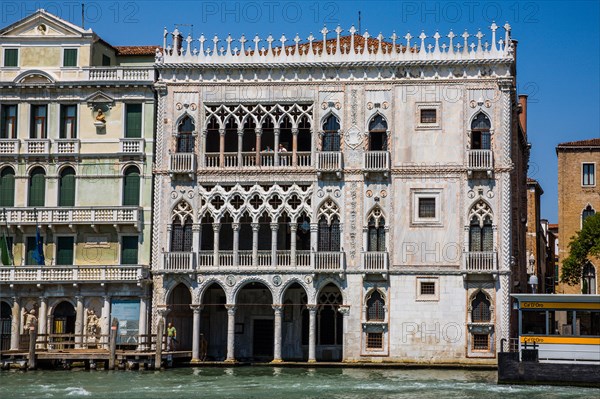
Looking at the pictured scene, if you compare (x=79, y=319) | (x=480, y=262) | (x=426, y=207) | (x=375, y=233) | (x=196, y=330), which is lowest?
(x=196, y=330)

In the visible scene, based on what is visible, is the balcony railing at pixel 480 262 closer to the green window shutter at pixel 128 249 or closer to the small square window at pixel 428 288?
the small square window at pixel 428 288

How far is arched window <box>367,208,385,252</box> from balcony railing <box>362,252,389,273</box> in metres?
0.46

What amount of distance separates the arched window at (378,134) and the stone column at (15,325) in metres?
15.3

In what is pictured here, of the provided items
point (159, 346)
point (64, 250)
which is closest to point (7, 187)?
point (64, 250)

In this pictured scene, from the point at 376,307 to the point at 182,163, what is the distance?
9.53 m

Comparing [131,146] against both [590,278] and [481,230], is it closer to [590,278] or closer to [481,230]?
[481,230]

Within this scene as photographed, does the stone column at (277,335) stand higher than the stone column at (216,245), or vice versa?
the stone column at (216,245)

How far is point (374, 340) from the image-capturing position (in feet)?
150

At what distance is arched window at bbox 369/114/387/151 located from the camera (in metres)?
46.6

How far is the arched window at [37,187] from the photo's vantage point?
4819 centimetres

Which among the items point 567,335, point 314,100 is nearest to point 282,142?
point 314,100

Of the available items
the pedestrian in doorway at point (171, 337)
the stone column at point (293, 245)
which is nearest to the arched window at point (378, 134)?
the stone column at point (293, 245)

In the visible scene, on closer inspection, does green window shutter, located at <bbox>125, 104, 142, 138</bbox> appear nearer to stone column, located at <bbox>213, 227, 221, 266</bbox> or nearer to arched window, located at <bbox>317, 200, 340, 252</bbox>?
stone column, located at <bbox>213, 227, 221, 266</bbox>

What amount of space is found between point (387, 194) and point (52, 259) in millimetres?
13707
